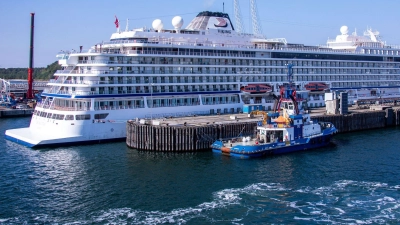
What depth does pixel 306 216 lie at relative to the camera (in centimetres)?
3173

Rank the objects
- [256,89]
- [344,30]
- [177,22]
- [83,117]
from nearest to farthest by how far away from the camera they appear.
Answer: [83,117] → [177,22] → [256,89] → [344,30]

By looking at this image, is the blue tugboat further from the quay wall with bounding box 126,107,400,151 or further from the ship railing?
the ship railing

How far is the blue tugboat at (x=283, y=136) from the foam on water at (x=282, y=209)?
11.6 m

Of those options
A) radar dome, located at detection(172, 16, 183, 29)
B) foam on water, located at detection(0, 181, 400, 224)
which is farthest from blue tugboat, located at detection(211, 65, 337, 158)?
radar dome, located at detection(172, 16, 183, 29)

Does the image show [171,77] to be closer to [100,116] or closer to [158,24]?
[158,24]

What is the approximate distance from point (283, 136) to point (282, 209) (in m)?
20.1

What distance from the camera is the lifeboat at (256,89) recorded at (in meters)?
71.4

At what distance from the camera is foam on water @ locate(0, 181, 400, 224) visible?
102ft

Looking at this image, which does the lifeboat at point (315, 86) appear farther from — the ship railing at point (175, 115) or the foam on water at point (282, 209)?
the foam on water at point (282, 209)

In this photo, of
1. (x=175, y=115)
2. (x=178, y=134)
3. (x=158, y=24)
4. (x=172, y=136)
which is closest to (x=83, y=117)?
(x=172, y=136)

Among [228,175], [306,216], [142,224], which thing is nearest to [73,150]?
[228,175]

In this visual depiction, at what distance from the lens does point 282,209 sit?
33.0 metres

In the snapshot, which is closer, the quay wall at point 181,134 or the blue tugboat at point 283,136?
the blue tugboat at point 283,136

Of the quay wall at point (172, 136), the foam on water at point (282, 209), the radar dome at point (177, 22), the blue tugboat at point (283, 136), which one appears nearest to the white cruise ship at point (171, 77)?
the radar dome at point (177, 22)
